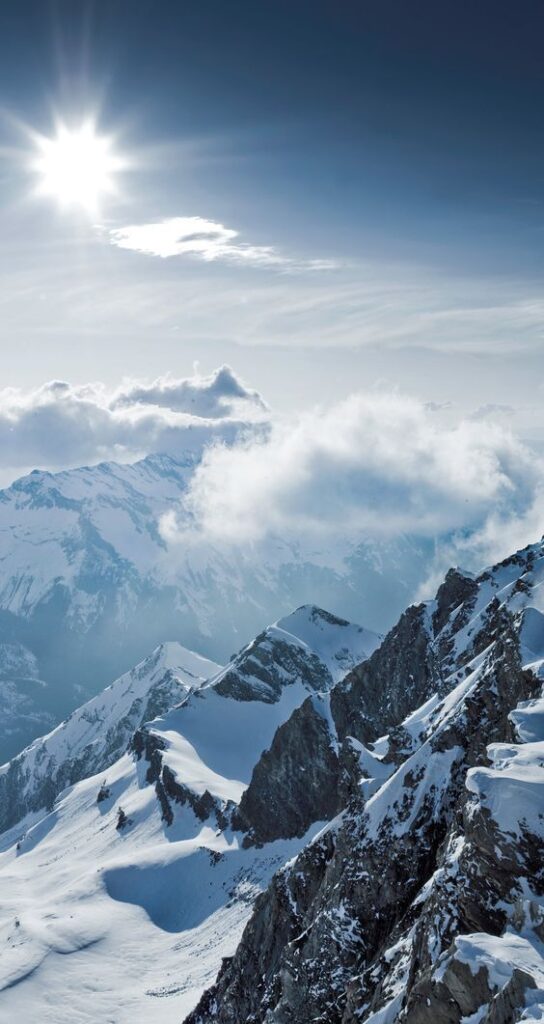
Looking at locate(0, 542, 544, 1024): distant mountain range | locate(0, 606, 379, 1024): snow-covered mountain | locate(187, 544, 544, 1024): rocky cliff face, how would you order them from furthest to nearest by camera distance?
locate(0, 606, 379, 1024): snow-covered mountain < locate(0, 542, 544, 1024): distant mountain range < locate(187, 544, 544, 1024): rocky cliff face

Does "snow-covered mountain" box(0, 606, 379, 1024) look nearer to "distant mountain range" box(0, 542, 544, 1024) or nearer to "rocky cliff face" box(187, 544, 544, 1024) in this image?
"distant mountain range" box(0, 542, 544, 1024)

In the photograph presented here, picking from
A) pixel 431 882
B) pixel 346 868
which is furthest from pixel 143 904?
pixel 431 882

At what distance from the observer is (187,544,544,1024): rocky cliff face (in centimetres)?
3145

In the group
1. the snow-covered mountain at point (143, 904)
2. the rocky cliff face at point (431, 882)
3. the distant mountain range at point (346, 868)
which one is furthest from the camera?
the snow-covered mountain at point (143, 904)

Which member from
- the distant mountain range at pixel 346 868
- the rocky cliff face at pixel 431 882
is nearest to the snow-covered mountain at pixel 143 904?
the distant mountain range at pixel 346 868

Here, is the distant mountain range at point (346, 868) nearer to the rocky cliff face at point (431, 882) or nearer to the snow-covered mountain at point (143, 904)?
the rocky cliff face at point (431, 882)

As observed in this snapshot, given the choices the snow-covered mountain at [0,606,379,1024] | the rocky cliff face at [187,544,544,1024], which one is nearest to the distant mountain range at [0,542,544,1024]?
the rocky cliff face at [187,544,544,1024]

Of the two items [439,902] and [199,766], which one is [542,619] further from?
[199,766]

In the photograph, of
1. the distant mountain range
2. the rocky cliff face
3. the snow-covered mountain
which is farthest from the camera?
the snow-covered mountain

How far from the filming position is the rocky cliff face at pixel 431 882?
31453 mm

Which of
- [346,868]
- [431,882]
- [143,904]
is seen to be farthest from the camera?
[143,904]

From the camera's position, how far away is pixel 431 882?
140 ft

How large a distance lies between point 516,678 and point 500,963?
3163 centimetres

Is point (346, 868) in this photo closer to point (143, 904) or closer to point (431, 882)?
point (431, 882)
